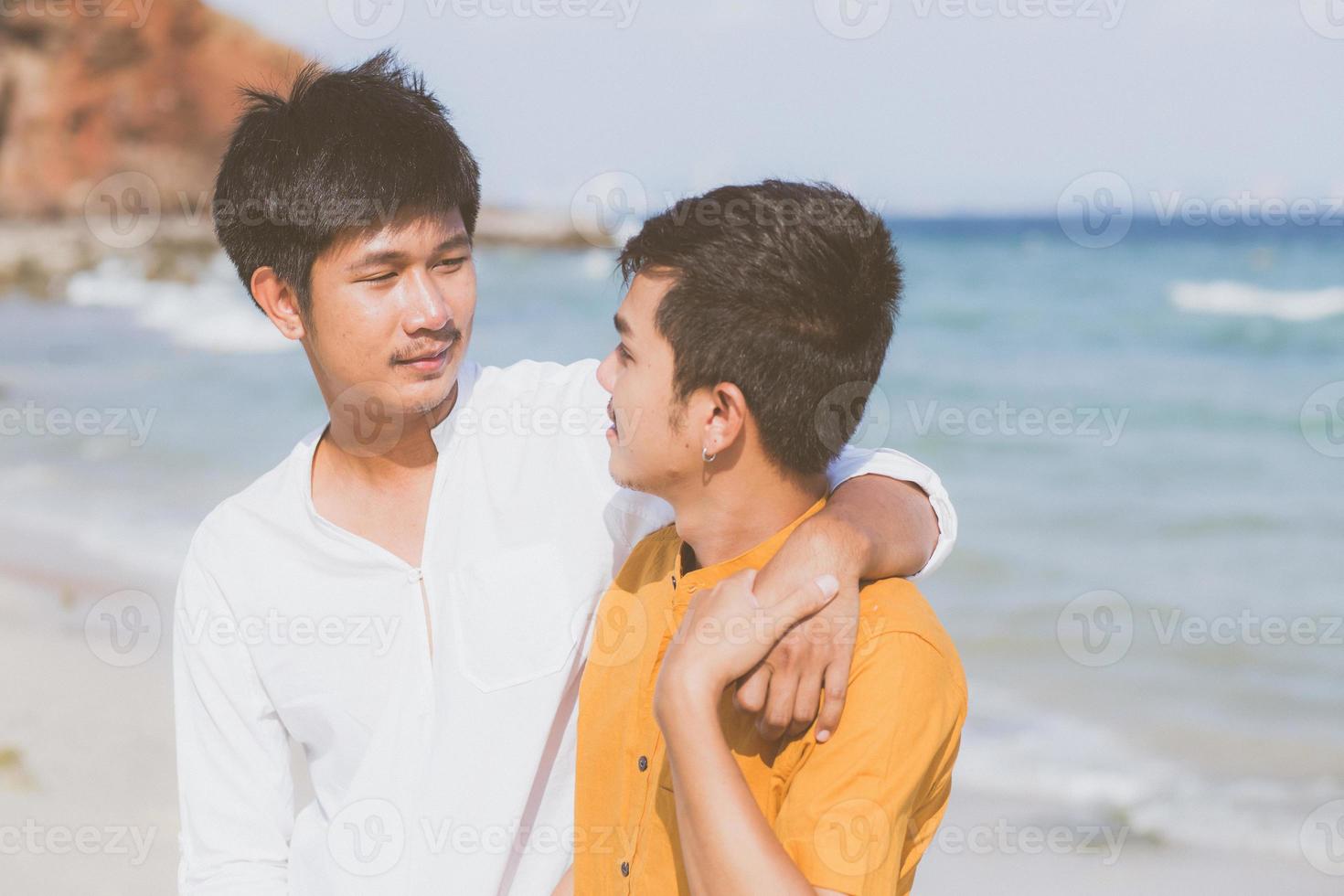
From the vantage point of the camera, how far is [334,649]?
2594 millimetres

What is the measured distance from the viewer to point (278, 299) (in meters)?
2.75

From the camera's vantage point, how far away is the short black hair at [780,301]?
6.68 feet

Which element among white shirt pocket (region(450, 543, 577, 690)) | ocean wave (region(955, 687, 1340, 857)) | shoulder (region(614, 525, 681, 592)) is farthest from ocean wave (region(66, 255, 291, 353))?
shoulder (region(614, 525, 681, 592))

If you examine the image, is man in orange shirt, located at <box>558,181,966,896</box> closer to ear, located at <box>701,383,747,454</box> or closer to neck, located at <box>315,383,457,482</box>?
ear, located at <box>701,383,747,454</box>

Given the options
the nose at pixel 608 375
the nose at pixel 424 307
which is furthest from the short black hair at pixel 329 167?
the nose at pixel 608 375

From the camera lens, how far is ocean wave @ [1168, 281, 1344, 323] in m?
16.4

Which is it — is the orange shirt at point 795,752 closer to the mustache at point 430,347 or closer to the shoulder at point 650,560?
the shoulder at point 650,560

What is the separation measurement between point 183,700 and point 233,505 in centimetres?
43

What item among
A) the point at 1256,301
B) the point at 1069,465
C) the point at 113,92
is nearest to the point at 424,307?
the point at 1069,465

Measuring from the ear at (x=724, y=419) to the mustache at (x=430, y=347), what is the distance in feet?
2.29

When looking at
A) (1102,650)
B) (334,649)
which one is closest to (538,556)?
(334,649)

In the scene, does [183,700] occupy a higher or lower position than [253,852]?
higher

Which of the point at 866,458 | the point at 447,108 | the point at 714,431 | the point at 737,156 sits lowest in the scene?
the point at 737,156

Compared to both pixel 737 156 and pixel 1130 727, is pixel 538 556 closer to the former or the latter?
pixel 1130 727
